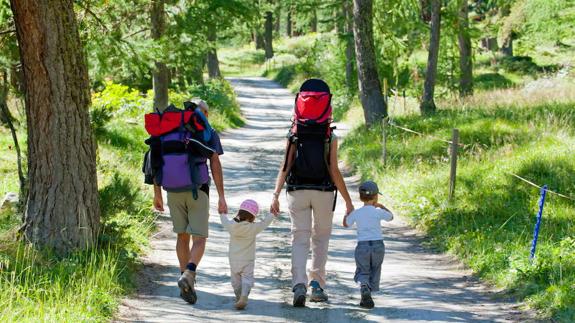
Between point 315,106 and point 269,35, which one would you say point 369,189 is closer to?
point 315,106

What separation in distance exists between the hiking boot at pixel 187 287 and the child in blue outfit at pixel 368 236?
159 centimetres

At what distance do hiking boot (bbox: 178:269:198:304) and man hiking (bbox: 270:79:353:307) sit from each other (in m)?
0.99

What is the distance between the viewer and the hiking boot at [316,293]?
7969 millimetres

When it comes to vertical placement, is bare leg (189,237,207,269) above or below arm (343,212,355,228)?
below

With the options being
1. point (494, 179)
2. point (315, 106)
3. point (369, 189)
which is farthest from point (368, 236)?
point (494, 179)

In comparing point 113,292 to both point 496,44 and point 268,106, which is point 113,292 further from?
point 496,44

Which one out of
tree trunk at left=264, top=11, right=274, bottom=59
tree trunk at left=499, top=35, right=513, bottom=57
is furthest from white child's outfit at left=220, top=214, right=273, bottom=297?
tree trunk at left=264, top=11, right=274, bottom=59

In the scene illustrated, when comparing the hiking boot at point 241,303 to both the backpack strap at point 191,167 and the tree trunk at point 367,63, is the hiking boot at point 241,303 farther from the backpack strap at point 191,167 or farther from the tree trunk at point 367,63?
the tree trunk at point 367,63

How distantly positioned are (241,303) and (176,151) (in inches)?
62.6

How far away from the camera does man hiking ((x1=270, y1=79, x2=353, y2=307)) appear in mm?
7586

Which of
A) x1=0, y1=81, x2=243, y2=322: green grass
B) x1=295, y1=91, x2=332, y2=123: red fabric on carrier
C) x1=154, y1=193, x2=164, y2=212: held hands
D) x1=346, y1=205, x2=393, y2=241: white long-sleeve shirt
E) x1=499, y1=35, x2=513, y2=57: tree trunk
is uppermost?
x1=499, y1=35, x2=513, y2=57: tree trunk

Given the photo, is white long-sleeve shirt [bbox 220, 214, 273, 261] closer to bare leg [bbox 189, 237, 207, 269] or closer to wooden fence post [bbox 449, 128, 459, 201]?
bare leg [bbox 189, 237, 207, 269]

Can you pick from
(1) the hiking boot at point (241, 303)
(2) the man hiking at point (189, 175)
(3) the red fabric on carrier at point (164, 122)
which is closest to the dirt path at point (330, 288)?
(1) the hiking boot at point (241, 303)

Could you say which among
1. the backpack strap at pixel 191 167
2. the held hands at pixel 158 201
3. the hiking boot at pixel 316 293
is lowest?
the hiking boot at pixel 316 293
